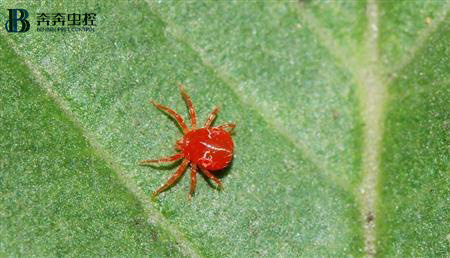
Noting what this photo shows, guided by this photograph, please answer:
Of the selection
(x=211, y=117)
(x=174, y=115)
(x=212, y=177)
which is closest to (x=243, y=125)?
(x=211, y=117)

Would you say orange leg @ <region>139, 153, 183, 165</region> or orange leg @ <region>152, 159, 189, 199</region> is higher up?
orange leg @ <region>139, 153, 183, 165</region>

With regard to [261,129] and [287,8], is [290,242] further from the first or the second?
[287,8]

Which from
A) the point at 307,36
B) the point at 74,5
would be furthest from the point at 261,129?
the point at 74,5

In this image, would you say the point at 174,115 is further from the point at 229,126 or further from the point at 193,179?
the point at 193,179

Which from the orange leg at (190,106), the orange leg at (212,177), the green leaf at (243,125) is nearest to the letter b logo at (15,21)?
the green leaf at (243,125)

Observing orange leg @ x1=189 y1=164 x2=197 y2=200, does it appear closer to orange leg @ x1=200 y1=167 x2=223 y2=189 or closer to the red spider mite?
the red spider mite

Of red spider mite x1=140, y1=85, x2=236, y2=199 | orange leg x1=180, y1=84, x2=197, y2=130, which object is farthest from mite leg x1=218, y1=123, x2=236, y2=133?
orange leg x1=180, y1=84, x2=197, y2=130

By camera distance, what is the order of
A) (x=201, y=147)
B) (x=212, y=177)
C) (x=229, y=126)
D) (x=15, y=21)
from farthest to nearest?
(x=201, y=147), (x=229, y=126), (x=212, y=177), (x=15, y=21)
